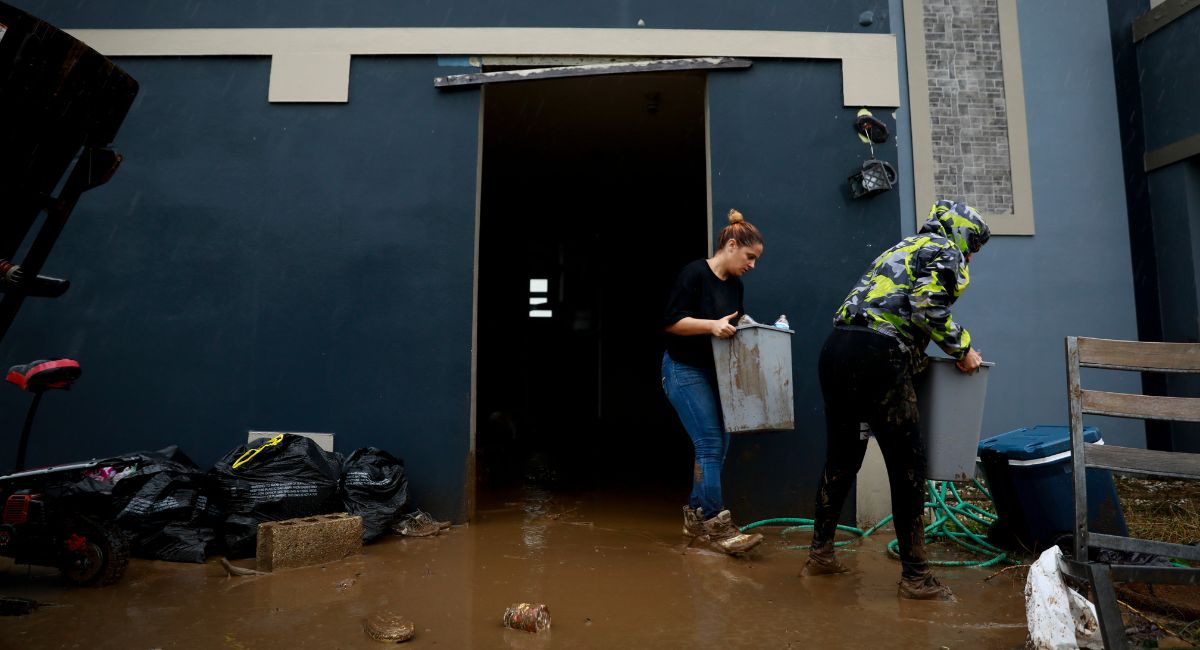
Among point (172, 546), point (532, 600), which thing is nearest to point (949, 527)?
point (532, 600)

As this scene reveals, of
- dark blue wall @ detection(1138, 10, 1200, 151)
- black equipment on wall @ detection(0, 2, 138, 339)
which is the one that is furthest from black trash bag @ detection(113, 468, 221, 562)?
dark blue wall @ detection(1138, 10, 1200, 151)

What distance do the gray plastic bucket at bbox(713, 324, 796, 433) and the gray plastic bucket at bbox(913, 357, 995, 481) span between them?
781mm

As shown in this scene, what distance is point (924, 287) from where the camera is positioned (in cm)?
309

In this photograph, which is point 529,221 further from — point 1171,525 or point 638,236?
point 1171,525

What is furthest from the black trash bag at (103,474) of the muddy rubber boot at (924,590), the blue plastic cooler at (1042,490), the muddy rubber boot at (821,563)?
the blue plastic cooler at (1042,490)

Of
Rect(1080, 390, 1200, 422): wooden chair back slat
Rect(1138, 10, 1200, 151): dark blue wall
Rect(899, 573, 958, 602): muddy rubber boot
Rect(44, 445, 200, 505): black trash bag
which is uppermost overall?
Rect(1138, 10, 1200, 151): dark blue wall

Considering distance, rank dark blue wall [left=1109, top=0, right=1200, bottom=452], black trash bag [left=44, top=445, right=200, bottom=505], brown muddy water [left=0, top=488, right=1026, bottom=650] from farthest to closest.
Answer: dark blue wall [left=1109, top=0, right=1200, bottom=452] → black trash bag [left=44, top=445, right=200, bottom=505] → brown muddy water [left=0, top=488, right=1026, bottom=650]

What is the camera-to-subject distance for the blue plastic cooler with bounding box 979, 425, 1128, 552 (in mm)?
3492

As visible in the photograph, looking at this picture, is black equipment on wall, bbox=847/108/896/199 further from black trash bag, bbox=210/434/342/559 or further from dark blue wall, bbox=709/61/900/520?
black trash bag, bbox=210/434/342/559

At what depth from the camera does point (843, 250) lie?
4824 millimetres

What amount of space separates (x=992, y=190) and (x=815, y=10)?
A: 285cm

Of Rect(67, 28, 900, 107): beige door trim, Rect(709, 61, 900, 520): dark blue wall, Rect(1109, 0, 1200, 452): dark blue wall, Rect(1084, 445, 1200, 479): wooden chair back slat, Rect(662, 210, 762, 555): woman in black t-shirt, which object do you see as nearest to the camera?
Rect(1084, 445, 1200, 479): wooden chair back slat

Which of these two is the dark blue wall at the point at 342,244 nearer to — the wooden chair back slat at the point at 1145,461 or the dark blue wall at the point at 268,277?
the dark blue wall at the point at 268,277

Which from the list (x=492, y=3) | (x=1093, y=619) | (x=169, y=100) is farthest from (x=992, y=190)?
(x=169, y=100)
